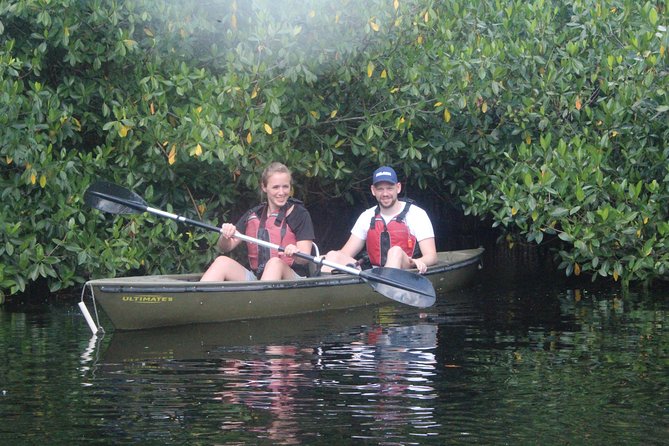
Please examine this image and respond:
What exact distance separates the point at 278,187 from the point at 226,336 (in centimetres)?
153

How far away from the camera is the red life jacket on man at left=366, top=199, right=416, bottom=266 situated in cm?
1055

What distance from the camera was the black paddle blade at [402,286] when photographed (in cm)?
923

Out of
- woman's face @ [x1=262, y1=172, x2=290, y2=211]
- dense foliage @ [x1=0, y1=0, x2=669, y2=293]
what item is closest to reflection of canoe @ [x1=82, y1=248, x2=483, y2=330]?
woman's face @ [x1=262, y1=172, x2=290, y2=211]

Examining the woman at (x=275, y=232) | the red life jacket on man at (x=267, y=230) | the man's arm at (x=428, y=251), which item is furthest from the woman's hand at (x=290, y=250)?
the man's arm at (x=428, y=251)

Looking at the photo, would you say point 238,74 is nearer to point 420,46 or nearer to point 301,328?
point 420,46

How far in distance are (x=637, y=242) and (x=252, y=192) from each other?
3.91m

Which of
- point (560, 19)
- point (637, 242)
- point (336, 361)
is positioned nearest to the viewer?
point (336, 361)

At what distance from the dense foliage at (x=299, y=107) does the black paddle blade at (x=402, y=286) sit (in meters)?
1.75

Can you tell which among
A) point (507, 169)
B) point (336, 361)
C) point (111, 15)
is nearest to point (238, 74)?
point (111, 15)

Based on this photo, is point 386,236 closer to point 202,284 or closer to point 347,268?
point 347,268

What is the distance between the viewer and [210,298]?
870cm

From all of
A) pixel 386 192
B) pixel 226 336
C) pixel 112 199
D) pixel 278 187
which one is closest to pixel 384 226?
pixel 386 192

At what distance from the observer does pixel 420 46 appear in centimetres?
1123

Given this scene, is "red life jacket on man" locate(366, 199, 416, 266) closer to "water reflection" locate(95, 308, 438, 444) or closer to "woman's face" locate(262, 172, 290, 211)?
"water reflection" locate(95, 308, 438, 444)
